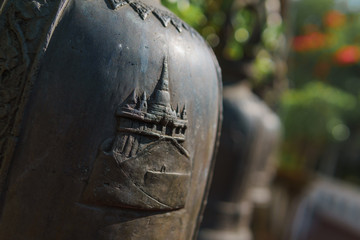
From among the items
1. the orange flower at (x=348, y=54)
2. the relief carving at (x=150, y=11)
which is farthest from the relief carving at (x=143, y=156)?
the orange flower at (x=348, y=54)

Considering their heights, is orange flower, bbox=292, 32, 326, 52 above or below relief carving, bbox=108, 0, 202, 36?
above

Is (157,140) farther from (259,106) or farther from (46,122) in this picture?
(259,106)

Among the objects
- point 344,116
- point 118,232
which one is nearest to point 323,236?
point 344,116

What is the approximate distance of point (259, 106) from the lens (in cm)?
299

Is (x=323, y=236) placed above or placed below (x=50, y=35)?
below

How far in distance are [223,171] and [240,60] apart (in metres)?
0.63

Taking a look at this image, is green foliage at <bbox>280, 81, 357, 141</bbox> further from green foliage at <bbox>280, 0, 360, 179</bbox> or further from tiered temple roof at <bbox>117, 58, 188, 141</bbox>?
tiered temple roof at <bbox>117, 58, 188, 141</bbox>

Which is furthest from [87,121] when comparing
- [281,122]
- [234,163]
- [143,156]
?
[281,122]

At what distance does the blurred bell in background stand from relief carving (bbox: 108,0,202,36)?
742 mm

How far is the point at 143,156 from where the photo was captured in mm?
1093

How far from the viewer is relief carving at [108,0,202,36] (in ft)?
3.81

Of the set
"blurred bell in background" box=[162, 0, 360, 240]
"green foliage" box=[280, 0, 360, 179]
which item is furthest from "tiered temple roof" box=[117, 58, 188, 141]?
"green foliage" box=[280, 0, 360, 179]

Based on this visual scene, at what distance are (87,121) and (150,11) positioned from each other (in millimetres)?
320

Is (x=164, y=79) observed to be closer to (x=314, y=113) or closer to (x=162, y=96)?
(x=162, y=96)
